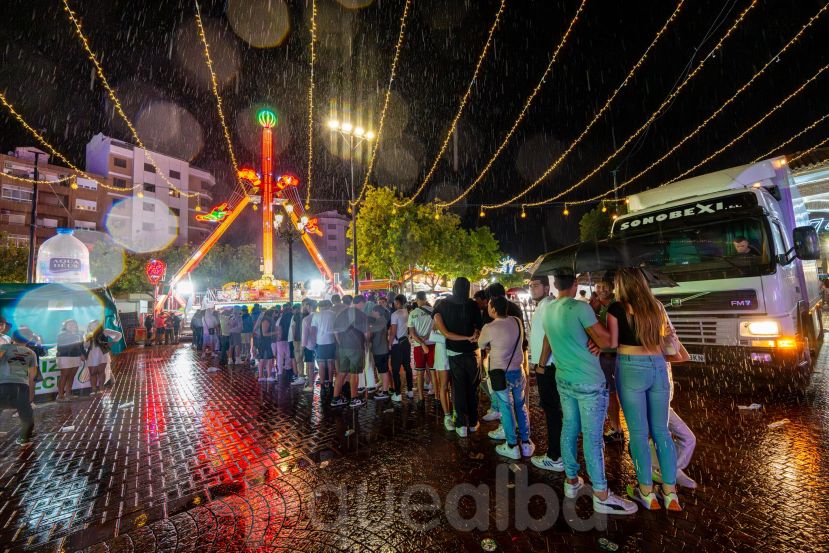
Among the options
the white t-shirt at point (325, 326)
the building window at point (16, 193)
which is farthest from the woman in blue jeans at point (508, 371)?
the building window at point (16, 193)

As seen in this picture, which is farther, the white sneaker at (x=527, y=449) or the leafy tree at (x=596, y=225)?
A: the leafy tree at (x=596, y=225)

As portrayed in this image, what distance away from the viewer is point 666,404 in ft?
10.0

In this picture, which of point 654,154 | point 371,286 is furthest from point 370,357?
point 371,286

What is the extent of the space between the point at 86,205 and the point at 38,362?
2285 inches

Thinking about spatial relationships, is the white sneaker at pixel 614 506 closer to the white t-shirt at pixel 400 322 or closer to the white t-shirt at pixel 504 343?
the white t-shirt at pixel 504 343

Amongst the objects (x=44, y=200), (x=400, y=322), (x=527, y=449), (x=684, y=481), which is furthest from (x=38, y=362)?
(x=44, y=200)

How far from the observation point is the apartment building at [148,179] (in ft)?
177

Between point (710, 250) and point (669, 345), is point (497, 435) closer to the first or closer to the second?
point (669, 345)

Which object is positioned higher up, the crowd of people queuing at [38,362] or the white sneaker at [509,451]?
the crowd of people queuing at [38,362]

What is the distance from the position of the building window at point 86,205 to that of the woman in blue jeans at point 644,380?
216ft

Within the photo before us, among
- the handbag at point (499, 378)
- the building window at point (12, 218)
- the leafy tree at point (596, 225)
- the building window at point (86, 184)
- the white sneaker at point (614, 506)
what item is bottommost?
the white sneaker at point (614, 506)

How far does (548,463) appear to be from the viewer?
3.95 meters

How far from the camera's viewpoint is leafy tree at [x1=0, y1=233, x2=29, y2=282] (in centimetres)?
2944

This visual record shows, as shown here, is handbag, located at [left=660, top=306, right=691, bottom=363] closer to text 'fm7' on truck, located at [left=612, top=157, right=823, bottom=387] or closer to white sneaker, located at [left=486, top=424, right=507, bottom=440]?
white sneaker, located at [left=486, top=424, right=507, bottom=440]
